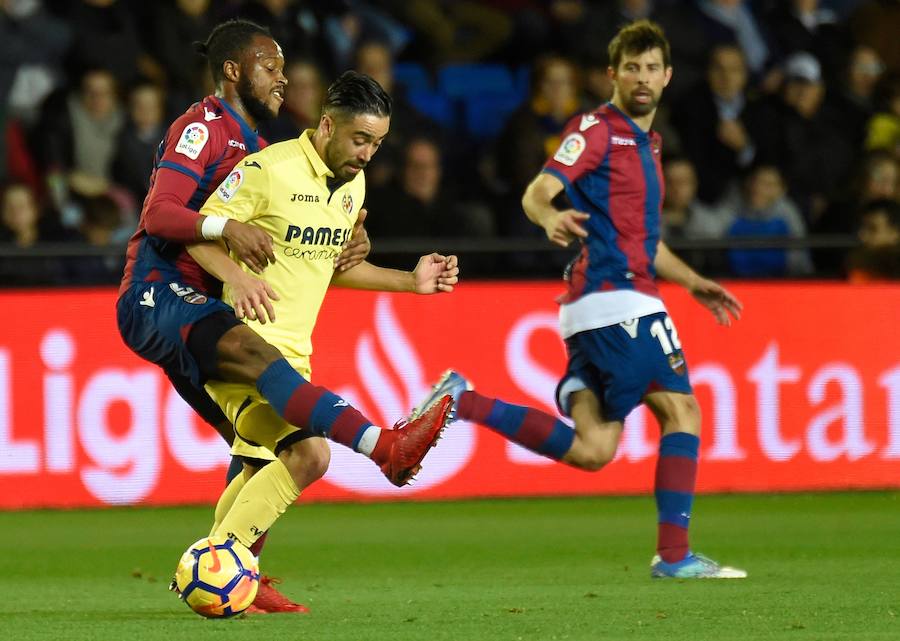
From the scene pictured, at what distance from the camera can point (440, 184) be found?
12242 mm

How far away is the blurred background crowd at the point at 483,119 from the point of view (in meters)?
11.2

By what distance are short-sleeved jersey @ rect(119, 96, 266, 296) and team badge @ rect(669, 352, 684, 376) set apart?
201 cm

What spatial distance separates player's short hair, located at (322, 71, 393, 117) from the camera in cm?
593

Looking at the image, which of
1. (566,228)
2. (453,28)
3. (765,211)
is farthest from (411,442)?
(453,28)

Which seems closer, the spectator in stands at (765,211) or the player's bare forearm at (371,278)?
the player's bare forearm at (371,278)

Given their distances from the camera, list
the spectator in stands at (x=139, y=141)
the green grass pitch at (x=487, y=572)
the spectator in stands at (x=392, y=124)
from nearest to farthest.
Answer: the green grass pitch at (x=487, y=572), the spectator in stands at (x=139, y=141), the spectator in stands at (x=392, y=124)

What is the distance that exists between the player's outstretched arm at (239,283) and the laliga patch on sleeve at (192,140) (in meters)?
0.34

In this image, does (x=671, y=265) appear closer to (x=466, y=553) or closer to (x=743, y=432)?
(x=466, y=553)

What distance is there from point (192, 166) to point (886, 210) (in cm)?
644

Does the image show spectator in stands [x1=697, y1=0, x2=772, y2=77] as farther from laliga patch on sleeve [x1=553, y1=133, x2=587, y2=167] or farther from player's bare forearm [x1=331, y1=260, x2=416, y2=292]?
player's bare forearm [x1=331, y1=260, x2=416, y2=292]

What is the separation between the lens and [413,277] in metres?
6.27

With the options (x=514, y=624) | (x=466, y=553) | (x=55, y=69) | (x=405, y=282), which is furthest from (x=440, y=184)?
(x=514, y=624)

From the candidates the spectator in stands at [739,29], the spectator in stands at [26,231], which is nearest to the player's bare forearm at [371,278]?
the spectator in stands at [26,231]

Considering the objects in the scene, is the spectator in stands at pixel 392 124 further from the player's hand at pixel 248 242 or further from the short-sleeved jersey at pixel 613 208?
the player's hand at pixel 248 242
